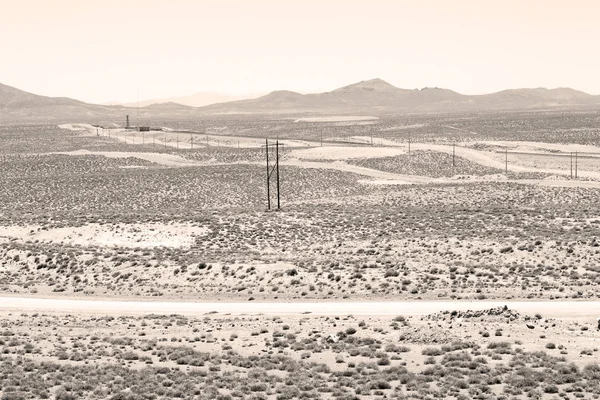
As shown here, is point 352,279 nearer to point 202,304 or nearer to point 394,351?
point 202,304

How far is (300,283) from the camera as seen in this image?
4159cm

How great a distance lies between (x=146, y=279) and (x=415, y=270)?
14.0m

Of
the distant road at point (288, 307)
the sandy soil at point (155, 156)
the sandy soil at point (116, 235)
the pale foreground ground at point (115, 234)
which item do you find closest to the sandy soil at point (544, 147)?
the sandy soil at point (155, 156)

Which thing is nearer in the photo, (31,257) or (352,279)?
(352,279)

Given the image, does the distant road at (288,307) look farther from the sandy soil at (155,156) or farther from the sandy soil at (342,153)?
the sandy soil at (342,153)

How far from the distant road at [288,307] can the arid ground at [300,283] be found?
37cm

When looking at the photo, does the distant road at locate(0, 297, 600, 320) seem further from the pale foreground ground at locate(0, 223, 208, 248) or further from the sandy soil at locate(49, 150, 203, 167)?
the sandy soil at locate(49, 150, 203, 167)

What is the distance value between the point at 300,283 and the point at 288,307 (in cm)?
391

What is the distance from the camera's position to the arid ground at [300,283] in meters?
24.9

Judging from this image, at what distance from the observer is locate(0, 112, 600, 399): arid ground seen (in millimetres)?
24859

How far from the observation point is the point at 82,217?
57.8 meters

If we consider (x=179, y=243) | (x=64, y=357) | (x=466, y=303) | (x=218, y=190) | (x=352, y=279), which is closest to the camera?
(x=64, y=357)

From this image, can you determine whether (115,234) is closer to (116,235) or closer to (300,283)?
(116,235)

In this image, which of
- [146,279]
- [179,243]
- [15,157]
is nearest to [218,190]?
[179,243]
